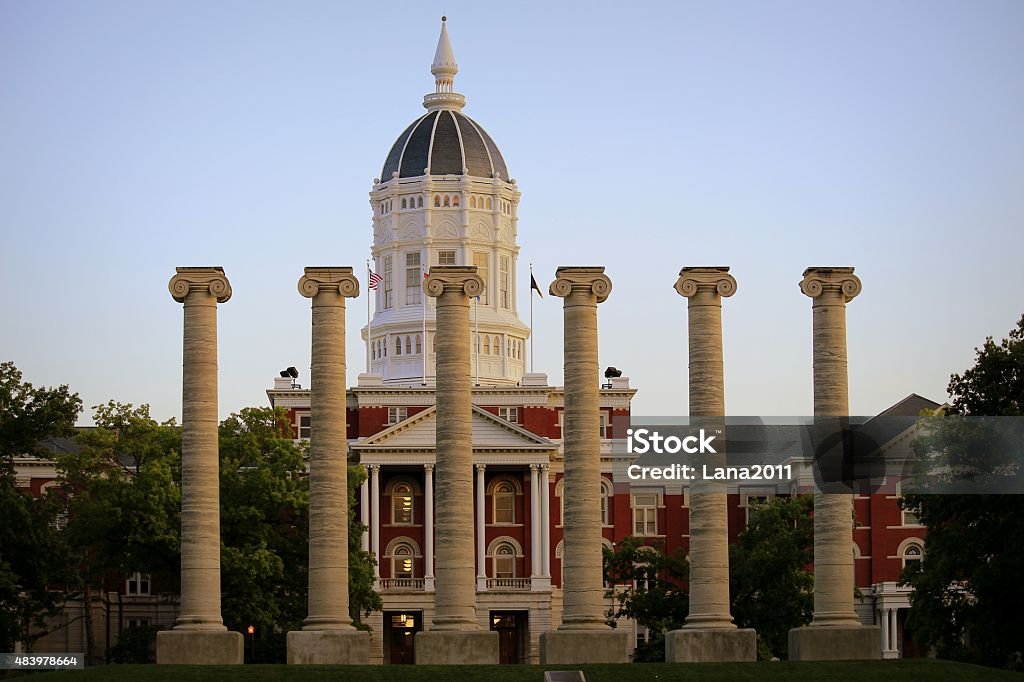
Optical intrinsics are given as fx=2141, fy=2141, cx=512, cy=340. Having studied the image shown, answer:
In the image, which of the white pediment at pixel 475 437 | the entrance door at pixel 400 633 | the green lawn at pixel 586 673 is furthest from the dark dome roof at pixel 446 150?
the green lawn at pixel 586 673

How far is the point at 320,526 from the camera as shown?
8475 centimetres

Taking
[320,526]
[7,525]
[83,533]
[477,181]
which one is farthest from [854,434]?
[477,181]

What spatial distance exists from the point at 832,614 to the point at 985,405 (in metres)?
20.3

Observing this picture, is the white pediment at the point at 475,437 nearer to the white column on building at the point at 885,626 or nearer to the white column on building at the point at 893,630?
the white column on building at the point at 885,626

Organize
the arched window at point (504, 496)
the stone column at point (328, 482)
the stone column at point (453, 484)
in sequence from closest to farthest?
the stone column at point (453, 484)
the stone column at point (328, 482)
the arched window at point (504, 496)

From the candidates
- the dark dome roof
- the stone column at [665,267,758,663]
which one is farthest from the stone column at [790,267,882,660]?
the dark dome roof

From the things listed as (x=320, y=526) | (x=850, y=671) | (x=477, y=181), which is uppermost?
(x=477, y=181)

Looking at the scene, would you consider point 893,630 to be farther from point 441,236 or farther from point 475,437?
point 441,236

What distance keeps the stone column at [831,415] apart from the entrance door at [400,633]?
230 feet

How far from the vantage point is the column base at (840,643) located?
272 ft

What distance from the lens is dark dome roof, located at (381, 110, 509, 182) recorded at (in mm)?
184750

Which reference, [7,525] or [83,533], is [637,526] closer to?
[83,533]

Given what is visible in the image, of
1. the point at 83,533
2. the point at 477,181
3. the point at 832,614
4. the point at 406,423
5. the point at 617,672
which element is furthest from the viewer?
the point at 477,181

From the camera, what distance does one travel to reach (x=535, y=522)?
15500 centimetres
